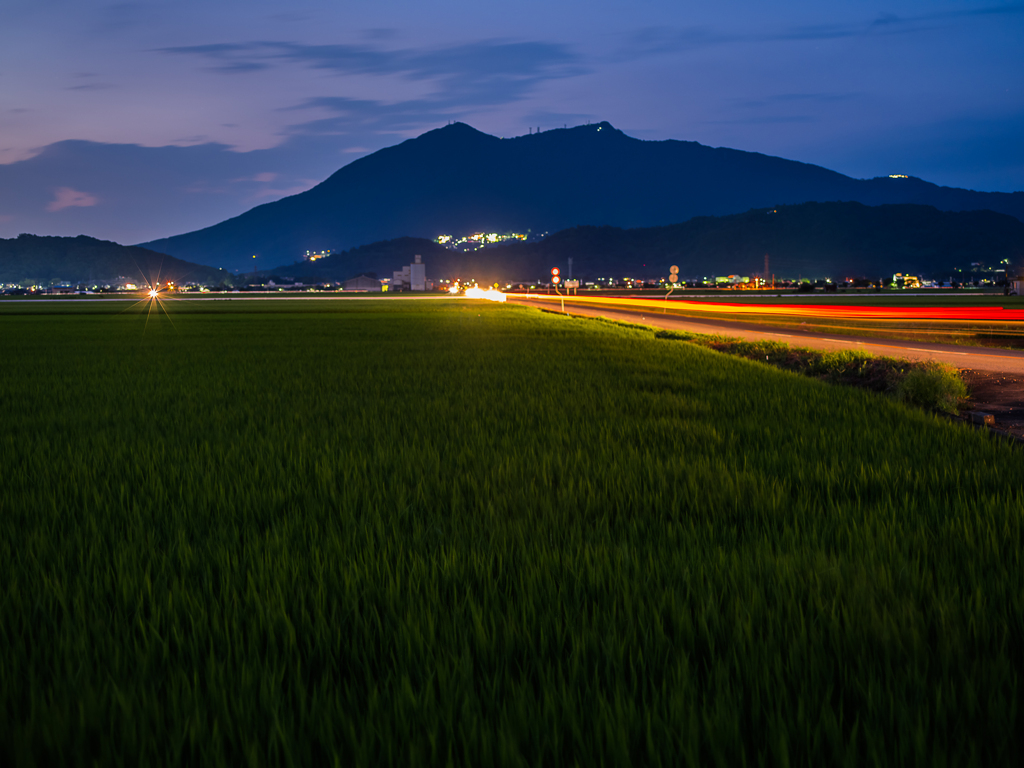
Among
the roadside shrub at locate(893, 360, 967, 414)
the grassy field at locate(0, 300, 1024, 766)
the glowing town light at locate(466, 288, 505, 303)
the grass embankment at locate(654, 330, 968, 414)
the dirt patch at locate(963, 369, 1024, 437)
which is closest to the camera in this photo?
the grassy field at locate(0, 300, 1024, 766)

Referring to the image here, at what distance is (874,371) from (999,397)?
2763mm

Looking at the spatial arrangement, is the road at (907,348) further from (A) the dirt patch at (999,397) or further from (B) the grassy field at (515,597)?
(B) the grassy field at (515,597)

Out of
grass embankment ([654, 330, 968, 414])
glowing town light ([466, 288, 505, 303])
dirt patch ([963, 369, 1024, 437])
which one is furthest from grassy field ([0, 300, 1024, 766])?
glowing town light ([466, 288, 505, 303])

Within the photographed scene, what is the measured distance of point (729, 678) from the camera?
2.83m

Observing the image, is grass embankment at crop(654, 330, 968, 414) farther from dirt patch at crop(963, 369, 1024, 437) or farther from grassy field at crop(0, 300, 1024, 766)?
grassy field at crop(0, 300, 1024, 766)

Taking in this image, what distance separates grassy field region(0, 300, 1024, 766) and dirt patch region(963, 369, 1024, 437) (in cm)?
315

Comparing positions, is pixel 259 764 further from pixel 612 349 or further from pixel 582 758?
pixel 612 349

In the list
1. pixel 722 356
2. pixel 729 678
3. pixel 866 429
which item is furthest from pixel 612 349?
pixel 729 678

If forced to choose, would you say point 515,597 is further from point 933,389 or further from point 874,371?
point 874,371

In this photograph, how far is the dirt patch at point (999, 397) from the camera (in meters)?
11.0

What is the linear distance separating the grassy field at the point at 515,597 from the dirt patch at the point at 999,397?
315 centimetres

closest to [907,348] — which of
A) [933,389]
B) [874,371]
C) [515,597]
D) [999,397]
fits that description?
[874,371]

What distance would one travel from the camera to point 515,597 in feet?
12.5

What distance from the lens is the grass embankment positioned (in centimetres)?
1211
